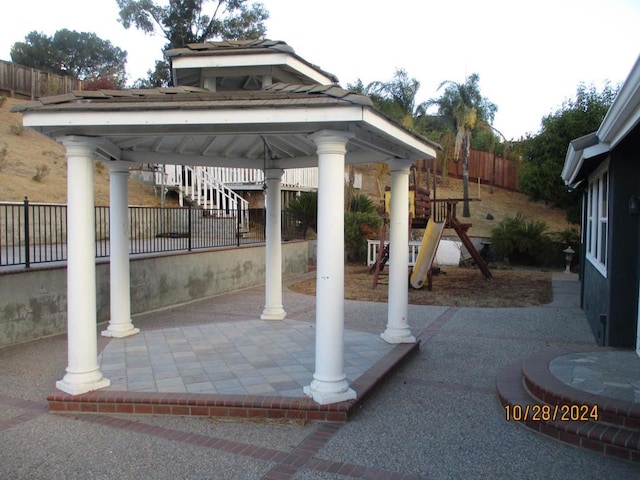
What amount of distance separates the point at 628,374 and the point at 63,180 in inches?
736

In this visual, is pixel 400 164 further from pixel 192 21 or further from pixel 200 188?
pixel 192 21

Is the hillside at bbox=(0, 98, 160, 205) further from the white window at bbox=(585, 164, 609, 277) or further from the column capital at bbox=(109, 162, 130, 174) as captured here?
the white window at bbox=(585, 164, 609, 277)

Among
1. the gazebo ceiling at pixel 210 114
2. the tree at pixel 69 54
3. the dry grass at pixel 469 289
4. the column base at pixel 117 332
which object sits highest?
the tree at pixel 69 54

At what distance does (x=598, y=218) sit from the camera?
7.81 meters

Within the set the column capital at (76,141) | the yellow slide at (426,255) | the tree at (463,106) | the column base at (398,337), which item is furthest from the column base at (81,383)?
the tree at (463,106)

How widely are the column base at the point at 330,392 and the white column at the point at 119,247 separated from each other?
143 inches

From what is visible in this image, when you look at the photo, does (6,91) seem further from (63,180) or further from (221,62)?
(221,62)

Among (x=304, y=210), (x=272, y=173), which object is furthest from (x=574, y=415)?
(x=304, y=210)

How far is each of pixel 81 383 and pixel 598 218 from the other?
740cm

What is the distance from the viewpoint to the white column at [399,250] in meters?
6.54

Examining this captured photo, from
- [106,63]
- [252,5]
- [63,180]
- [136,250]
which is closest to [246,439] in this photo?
[136,250]

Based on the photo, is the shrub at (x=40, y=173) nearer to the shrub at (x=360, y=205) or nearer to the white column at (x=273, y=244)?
the shrub at (x=360, y=205)

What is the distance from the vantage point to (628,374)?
15.7 ft
